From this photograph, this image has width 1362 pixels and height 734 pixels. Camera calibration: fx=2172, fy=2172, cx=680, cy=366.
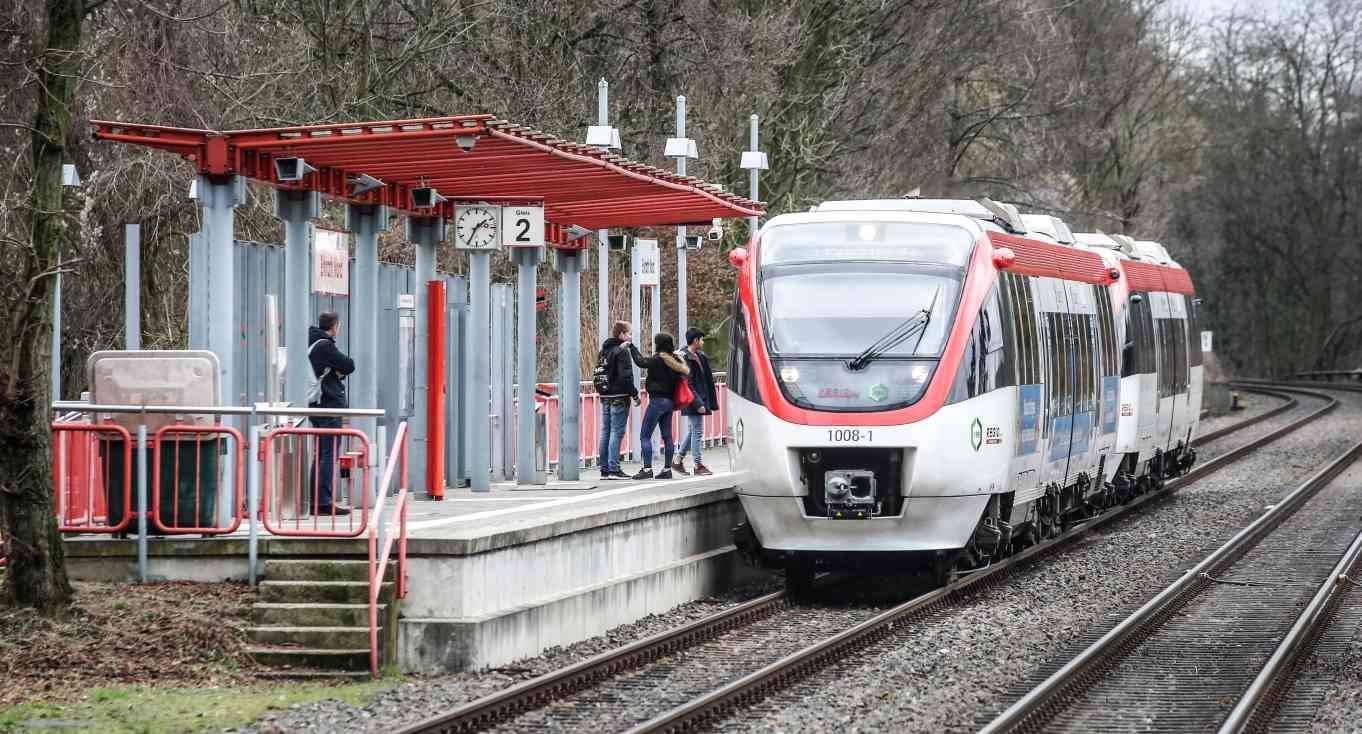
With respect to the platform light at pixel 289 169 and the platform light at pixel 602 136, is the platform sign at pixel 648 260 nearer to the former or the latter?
the platform light at pixel 602 136

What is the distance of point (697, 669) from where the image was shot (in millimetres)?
13750

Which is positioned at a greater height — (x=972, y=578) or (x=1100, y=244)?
(x=1100, y=244)

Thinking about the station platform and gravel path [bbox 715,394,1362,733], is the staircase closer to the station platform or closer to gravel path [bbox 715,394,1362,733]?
the station platform

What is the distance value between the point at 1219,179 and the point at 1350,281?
6.51m

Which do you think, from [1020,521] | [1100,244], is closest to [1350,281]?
[1100,244]

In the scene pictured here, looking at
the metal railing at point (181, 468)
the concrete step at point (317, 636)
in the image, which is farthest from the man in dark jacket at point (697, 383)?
the concrete step at point (317, 636)

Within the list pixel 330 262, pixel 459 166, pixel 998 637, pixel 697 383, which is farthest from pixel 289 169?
pixel 697 383

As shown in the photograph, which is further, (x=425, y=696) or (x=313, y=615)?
(x=313, y=615)

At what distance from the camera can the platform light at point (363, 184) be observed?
1712 centimetres

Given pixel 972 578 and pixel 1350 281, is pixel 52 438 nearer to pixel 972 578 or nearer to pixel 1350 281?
pixel 972 578

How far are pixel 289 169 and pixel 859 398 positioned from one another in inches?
181

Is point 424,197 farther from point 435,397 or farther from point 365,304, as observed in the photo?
point 435,397

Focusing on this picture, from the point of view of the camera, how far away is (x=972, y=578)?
18.3 metres

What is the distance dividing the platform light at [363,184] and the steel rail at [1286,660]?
25.2ft
